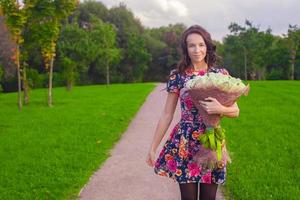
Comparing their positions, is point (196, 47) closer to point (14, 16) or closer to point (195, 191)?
point (195, 191)

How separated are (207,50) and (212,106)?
611mm

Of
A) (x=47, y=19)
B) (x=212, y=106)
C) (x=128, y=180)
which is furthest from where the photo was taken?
(x=47, y=19)

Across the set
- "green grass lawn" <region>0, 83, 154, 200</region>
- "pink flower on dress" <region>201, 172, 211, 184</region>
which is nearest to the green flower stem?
"pink flower on dress" <region>201, 172, 211, 184</region>

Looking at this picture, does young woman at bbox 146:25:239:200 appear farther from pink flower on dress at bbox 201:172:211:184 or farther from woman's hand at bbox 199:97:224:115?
woman's hand at bbox 199:97:224:115

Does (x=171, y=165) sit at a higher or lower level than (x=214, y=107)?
lower

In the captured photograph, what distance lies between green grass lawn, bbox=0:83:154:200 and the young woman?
2.76 m

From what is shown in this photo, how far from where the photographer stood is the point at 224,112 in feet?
10.6

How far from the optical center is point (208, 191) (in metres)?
3.60

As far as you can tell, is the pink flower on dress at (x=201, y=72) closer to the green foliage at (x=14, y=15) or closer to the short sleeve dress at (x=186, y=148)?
the short sleeve dress at (x=186, y=148)

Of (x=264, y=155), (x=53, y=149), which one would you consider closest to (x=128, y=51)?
(x=53, y=149)

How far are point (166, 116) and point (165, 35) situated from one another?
57095 millimetres

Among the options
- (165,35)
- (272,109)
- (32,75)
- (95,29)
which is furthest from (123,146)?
(165,35)

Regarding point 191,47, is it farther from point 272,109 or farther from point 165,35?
point 165,35

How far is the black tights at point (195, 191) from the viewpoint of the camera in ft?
11.6
